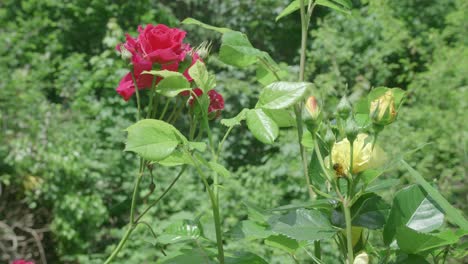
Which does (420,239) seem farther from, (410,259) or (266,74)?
(266,74)

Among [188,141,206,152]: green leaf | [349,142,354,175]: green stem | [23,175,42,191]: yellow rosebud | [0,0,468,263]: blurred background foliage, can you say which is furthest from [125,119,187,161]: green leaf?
[23,175,42,191]: yellow rosebud

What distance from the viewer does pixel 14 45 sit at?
11.1ft

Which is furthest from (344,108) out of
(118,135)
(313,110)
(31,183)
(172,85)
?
(118,135)

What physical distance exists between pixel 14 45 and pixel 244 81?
4.57 ft

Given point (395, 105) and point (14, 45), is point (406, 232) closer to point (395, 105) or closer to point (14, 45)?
point (395, 105)

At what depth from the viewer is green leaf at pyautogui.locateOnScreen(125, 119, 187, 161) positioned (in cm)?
38

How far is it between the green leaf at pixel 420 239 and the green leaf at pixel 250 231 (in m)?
0.09

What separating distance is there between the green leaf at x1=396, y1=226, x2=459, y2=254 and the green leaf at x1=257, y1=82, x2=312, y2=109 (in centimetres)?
11

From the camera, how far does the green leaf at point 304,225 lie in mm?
381

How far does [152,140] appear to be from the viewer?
392 millimetres

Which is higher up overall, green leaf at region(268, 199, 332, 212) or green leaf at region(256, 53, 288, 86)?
green leaf at region(256, 53, 288, 86)

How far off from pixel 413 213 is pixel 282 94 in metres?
0.12

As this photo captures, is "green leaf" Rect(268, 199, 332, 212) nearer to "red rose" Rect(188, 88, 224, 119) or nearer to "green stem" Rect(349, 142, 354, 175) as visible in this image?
"green stem" Rect(349, 142, 354, 175)

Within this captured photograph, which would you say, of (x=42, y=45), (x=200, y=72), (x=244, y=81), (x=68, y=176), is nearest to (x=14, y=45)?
(x=42, y=45)
